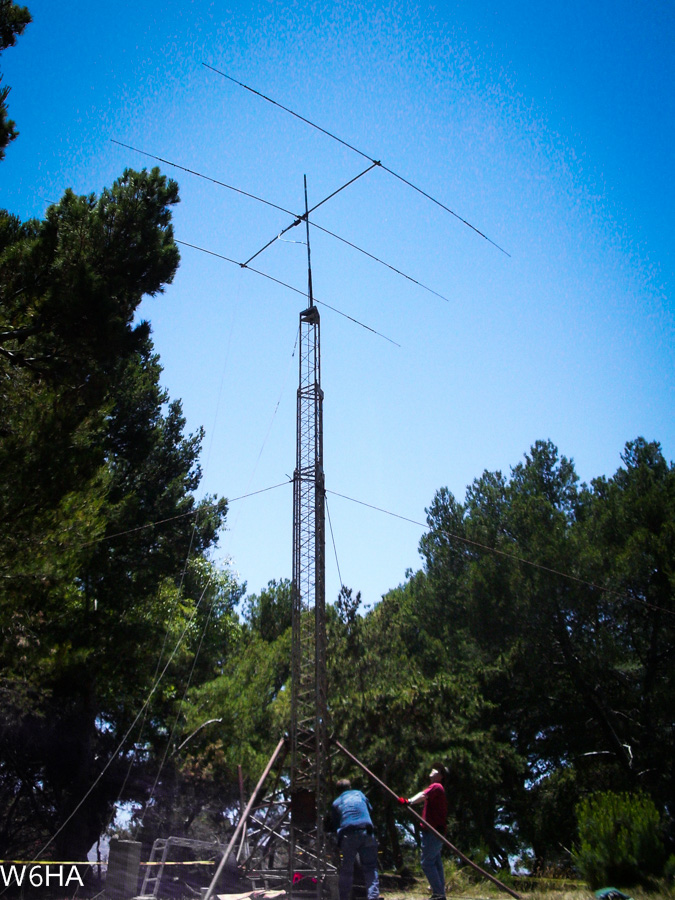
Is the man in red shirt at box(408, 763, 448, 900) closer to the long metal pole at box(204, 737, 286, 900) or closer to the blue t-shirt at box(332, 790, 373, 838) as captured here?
the blue t-shirt at box(332, 790, 373, 838)

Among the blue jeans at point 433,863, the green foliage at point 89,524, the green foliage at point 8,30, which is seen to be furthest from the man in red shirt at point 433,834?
the green foliage at point 8,30

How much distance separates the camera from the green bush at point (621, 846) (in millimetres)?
7504

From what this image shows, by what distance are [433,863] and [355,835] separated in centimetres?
83

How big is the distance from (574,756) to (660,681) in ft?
15.5

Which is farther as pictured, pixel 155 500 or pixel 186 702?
pixel 186 702

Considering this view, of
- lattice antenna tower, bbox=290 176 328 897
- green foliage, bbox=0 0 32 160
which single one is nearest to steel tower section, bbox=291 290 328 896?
lattice antenna tower, bbox=290 176 328 897

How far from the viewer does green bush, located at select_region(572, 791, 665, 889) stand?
7504mm

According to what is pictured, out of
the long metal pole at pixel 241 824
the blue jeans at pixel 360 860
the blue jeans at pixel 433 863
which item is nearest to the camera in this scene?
the blue jeans at pixel 433 863

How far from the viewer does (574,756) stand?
2100cm

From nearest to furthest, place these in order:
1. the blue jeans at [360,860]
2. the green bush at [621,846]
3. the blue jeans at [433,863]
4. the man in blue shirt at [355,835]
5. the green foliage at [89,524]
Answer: the blue jeans at [433,863] < the blue jeans at [360,860] < the man in blue shirt at [355,835] < the green bush at [621,846] < the green foliage at [89,524]

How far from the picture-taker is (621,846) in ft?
25.0

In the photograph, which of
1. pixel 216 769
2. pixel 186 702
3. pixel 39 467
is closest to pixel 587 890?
pixel 39 467

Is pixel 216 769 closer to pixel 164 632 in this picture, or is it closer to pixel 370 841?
pixel 164 632

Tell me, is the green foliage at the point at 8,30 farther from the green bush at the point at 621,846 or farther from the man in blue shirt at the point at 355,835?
the green bush at the point at 621,846
